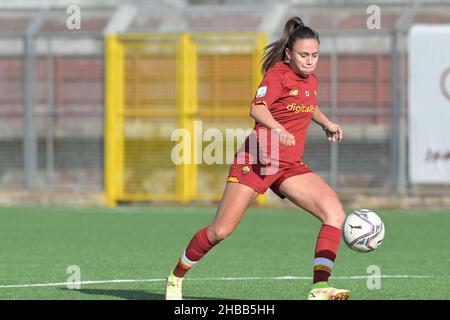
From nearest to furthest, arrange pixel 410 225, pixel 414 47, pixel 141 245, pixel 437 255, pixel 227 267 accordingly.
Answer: pixel 227 267
pixel 437 255
pixel 141 245
pixel 410 225
pixel 414 47

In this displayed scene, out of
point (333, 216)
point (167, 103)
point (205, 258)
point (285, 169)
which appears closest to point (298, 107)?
point (285, 169)

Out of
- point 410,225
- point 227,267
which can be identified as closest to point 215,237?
point 227,267

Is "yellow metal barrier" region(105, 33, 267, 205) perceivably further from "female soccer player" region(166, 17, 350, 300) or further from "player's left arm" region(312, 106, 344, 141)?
"female soccer player" region(166, 17, 350, 300)

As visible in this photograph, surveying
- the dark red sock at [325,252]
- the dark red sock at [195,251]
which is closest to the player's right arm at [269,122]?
the dark red sock at [325,252]

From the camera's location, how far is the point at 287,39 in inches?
389

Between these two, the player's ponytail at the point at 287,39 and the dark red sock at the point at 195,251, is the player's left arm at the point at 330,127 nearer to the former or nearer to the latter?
the player's ponytail at the point at 287,39

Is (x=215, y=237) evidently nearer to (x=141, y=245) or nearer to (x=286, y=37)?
(x=286, y=37)

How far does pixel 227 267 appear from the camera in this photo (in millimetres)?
12891

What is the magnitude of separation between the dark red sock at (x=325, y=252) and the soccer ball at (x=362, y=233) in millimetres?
344

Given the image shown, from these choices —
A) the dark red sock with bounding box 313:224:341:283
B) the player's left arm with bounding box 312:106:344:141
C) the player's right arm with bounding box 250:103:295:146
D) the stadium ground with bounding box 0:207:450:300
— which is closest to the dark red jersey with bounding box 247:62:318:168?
the player's right arm with bounding box 250:103:295:146

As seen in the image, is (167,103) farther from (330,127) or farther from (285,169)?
(285,169)

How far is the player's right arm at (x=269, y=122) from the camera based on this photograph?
30.3 feet

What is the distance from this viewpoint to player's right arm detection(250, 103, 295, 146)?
30.3ft
